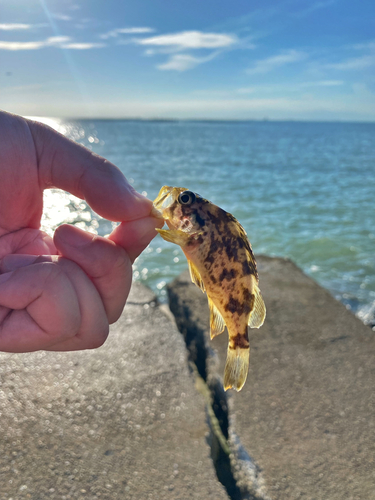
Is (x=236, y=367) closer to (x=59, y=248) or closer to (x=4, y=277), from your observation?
(x=59, y=248)

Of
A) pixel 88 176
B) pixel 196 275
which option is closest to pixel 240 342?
pixel 196 275

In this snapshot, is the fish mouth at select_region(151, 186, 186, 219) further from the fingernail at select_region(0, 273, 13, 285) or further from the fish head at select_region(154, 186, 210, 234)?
the fingernail at select_region(0, 273, 13, 285)

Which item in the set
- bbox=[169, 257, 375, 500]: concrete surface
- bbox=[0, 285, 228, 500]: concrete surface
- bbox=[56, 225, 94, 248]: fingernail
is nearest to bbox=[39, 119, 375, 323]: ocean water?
bbox=[169, 257, 375, 500]: concrete surface

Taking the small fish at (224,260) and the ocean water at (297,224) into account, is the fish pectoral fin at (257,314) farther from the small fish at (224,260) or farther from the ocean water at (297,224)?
the ocean water at (297,224)

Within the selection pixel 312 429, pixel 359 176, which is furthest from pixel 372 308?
pixel 359 176

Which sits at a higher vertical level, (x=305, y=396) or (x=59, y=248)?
(x=59, y=248)

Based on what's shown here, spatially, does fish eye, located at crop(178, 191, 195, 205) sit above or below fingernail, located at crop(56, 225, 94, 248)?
above
